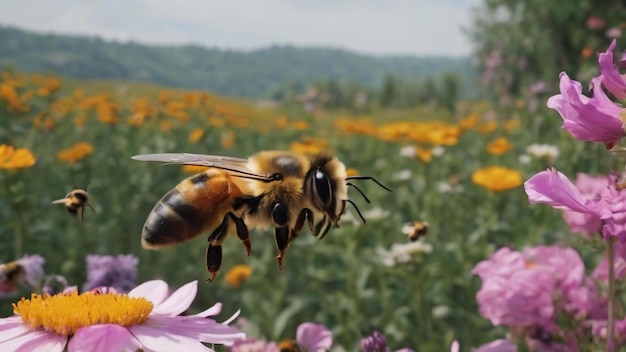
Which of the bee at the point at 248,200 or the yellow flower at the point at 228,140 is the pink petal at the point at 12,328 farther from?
the yellow flower at the point at 228,140

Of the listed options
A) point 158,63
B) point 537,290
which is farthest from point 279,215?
point 158,63

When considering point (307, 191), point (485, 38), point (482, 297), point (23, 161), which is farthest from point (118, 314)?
point (485, 38)

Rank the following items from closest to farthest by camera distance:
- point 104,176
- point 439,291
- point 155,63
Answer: point 439,291 < point 104,176 < point 155,63

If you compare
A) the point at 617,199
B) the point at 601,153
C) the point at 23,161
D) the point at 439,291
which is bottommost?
the point at 439,291

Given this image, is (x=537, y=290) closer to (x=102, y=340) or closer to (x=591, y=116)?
(x=591, y=116)

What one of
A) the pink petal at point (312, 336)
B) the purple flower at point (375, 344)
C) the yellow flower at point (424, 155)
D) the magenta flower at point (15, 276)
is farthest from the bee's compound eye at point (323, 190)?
the yellow flower at point (424, 155)

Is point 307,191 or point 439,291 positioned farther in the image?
point 439,291

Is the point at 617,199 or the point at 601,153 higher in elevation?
the point at 617,199

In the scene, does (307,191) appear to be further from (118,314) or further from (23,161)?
(23,161)
